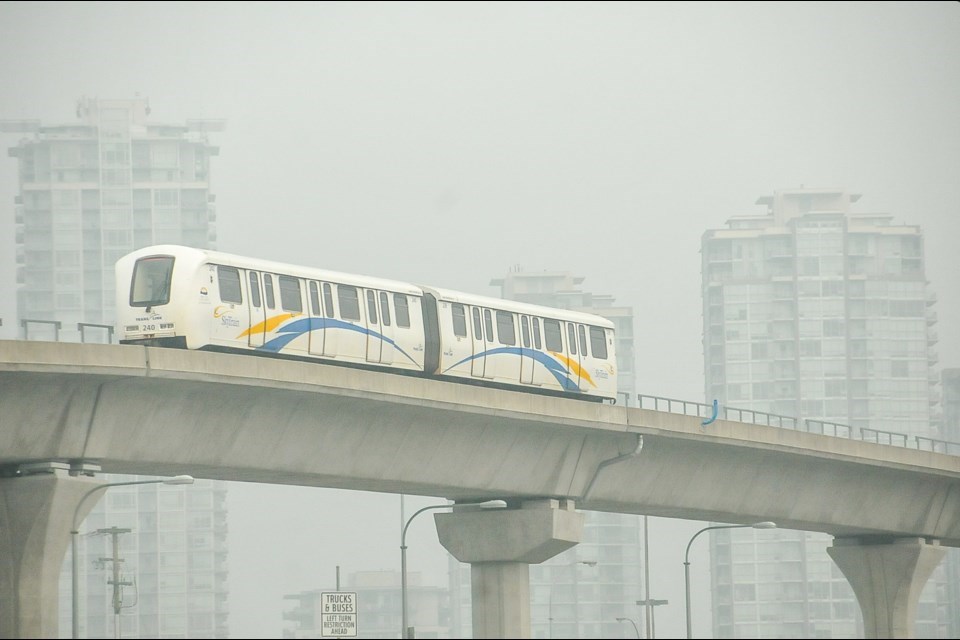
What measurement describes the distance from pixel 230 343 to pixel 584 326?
16683 millimetres

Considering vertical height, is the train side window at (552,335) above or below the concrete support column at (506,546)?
above

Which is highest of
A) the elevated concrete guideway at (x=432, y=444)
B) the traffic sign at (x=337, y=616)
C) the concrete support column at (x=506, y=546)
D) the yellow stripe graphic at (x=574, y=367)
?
the yellow stripe graphic at (x=574, y=367)

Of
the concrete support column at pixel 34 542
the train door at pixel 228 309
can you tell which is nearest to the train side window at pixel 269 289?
the train door at pixel 228 309

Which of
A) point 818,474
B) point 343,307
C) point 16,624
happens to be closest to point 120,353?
point 16,624

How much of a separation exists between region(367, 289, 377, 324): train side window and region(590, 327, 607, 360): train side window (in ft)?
34.8

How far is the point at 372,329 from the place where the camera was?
47.3 meters

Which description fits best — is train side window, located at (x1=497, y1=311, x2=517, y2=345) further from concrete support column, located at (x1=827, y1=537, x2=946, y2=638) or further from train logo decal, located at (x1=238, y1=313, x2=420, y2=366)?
concrete support column, located at (x1=827, y1=537, x2=946, y2=638)

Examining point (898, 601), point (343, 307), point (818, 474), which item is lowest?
point (898, 601)

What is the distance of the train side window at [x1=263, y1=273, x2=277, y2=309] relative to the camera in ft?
144

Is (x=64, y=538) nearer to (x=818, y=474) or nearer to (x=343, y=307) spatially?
(x=343, y=307)

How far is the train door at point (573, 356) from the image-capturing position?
180ft

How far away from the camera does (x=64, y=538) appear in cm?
3934

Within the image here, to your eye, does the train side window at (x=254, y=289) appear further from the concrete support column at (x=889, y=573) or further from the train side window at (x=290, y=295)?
the concrete support column at (x=889, y=573)

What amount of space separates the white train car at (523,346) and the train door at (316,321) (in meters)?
5.12
